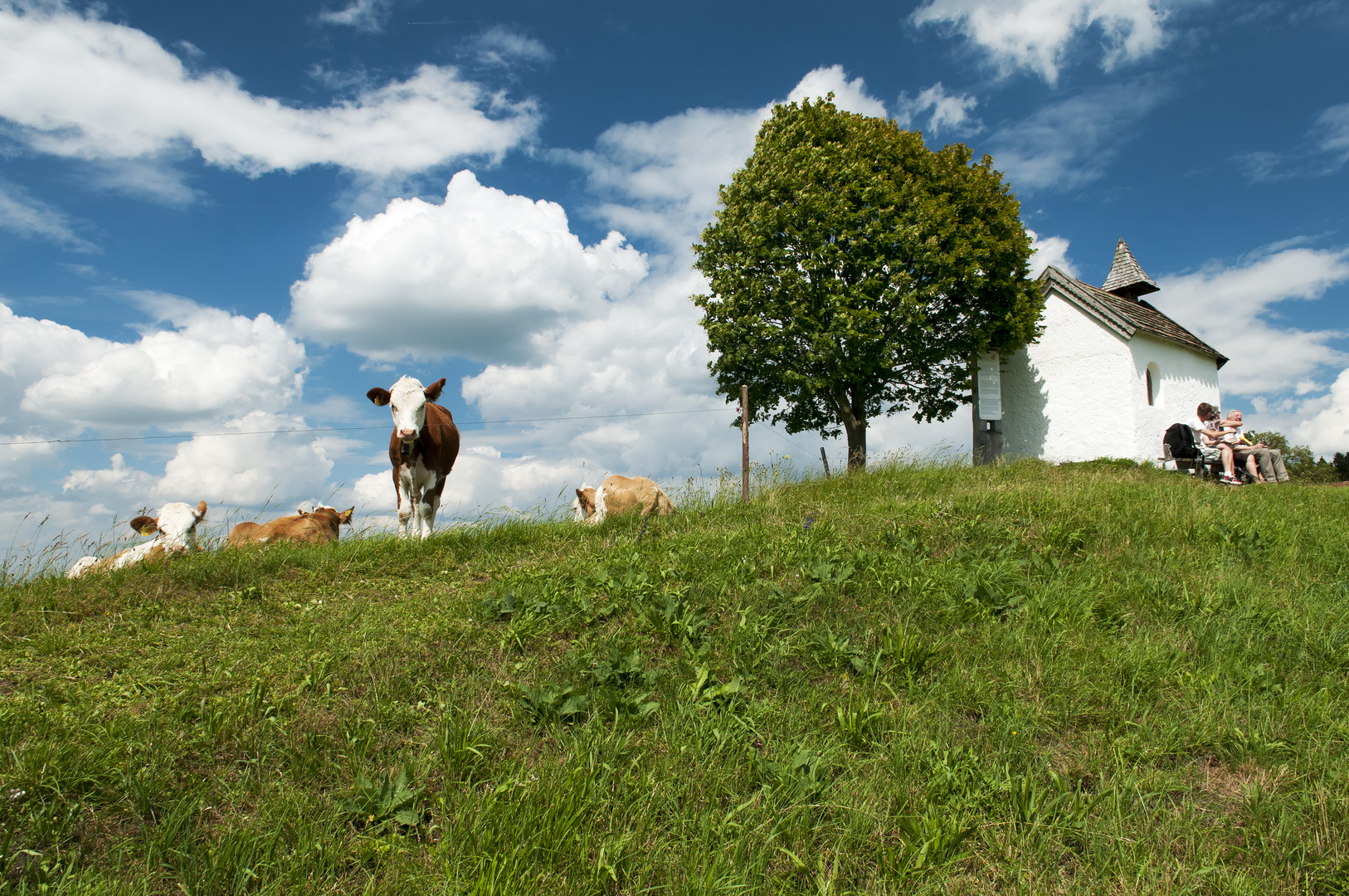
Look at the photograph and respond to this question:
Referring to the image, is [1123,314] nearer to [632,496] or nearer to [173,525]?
[632,496]

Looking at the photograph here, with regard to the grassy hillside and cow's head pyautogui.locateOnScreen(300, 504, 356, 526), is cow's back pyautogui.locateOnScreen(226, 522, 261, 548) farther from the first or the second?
the grassy hillside

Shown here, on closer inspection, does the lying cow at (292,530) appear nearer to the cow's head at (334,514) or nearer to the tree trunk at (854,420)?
the cow's head at (334,514)

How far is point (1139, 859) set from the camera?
9.55ft

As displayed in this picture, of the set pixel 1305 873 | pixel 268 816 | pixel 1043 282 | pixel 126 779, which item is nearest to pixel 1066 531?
pixel 1305 873

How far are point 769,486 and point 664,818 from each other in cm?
798

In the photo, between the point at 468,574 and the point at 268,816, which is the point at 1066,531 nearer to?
the point at 468,574

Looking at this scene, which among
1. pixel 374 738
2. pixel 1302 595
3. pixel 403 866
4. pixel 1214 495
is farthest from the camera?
pixel 1214 495

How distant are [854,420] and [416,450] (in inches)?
612

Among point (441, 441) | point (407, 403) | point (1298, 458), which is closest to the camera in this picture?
point (407, 403)

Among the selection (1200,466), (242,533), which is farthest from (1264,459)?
(242,533)

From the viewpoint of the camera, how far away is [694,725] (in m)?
3.70

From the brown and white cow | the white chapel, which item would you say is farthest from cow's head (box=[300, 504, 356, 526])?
the white chapel

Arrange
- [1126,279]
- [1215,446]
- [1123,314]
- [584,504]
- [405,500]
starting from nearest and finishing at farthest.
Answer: [405,500]
[584,504]
[1215,446]
[1123,314]
[1126,279]

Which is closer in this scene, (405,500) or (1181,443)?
(405,500)
